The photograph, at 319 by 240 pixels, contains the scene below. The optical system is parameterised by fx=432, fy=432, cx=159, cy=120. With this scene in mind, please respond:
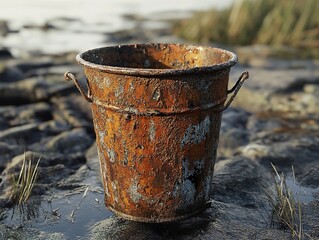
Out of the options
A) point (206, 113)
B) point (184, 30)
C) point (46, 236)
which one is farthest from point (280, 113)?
point (184, 30)

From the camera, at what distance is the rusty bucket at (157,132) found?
9.05ft

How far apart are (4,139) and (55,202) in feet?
5.51

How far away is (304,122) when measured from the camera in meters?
5.89

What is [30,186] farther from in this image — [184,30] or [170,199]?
[184,30]

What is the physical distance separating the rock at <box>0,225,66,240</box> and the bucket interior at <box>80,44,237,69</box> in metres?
1.37

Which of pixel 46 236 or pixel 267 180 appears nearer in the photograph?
pixel 46 236

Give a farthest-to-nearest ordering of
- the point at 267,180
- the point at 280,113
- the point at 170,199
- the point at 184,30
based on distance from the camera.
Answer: the point at 184,30
the point at 280,113
the point at 267,180
the point at 170,199

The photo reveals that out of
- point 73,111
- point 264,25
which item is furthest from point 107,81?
point 264,25

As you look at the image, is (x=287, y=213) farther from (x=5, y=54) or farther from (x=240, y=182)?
(x=5, y=54)

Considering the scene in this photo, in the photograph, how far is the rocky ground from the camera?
10.6 ft

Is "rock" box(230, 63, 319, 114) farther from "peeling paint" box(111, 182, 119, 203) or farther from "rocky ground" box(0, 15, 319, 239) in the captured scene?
"peeling paint" box(111, 182, 119, 203)

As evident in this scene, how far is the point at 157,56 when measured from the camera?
3.69 m

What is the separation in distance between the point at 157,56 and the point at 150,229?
56.8 inches

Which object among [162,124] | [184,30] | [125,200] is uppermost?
[162,124]
